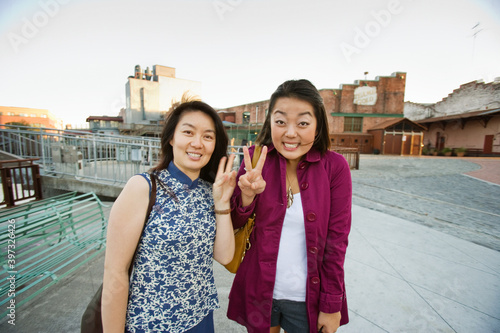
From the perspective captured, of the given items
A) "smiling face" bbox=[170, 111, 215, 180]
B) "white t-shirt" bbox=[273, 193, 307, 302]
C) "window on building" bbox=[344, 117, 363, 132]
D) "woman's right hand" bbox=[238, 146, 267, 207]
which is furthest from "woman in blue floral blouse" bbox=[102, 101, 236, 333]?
"window on building" bbox=[344, 117, 363, 132]

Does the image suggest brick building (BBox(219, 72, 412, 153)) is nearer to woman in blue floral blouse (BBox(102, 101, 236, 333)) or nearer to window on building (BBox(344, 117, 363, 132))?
window on building (BBox(344, 117, 363, 132))

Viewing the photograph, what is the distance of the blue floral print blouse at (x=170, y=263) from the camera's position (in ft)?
3.68

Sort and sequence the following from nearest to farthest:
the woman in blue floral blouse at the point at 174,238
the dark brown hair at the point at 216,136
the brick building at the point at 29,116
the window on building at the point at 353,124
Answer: the woman in blue floral blouse at the point at 174,238
the dark brown hair at the point at 216,136
the window on building at the point at 353,124
the brick building at the point at 29,116

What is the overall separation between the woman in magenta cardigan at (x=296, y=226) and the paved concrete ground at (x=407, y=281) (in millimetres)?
1084

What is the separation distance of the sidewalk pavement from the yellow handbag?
114 centimetres

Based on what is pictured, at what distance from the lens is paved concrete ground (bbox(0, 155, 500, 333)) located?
80.4 inches

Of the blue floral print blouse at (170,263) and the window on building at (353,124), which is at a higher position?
the window on building at (353,124)

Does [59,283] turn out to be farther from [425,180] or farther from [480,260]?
[425,180]

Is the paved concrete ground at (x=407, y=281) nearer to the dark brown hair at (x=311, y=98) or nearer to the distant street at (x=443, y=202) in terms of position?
the distant street at (x=443, y=202)

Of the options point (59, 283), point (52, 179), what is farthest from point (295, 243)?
point (52, 179)

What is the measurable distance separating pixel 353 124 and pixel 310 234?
2790cm

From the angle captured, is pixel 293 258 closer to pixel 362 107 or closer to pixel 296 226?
pixel 296 226

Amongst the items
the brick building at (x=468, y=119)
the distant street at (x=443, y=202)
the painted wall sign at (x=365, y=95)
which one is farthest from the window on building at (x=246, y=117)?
the distant street at (x=443, y=202)

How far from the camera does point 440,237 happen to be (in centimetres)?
379
